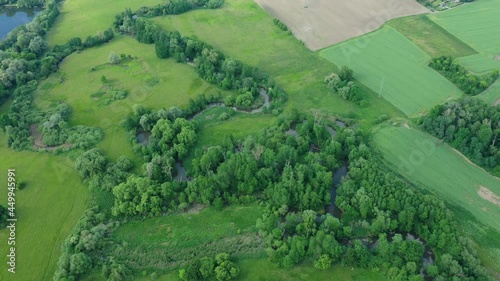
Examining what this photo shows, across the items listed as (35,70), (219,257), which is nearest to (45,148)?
(35,70)

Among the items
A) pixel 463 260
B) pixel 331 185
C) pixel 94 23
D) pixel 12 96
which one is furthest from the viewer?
pixel 94 23

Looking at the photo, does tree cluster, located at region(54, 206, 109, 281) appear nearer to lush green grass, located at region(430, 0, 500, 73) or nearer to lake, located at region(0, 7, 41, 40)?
lake, located at region(0, 7, 41, 40)

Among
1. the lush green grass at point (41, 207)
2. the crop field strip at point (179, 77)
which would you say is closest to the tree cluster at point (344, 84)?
the crop field strip at point (179, 77)

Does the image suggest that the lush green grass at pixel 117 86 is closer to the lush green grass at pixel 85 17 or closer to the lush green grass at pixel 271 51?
the lush green grass at pixel 85 17

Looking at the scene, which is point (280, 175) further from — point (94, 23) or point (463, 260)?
point (94, 23)

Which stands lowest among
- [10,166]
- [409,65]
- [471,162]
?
[10,166]

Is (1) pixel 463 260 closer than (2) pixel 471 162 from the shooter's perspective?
Yes
